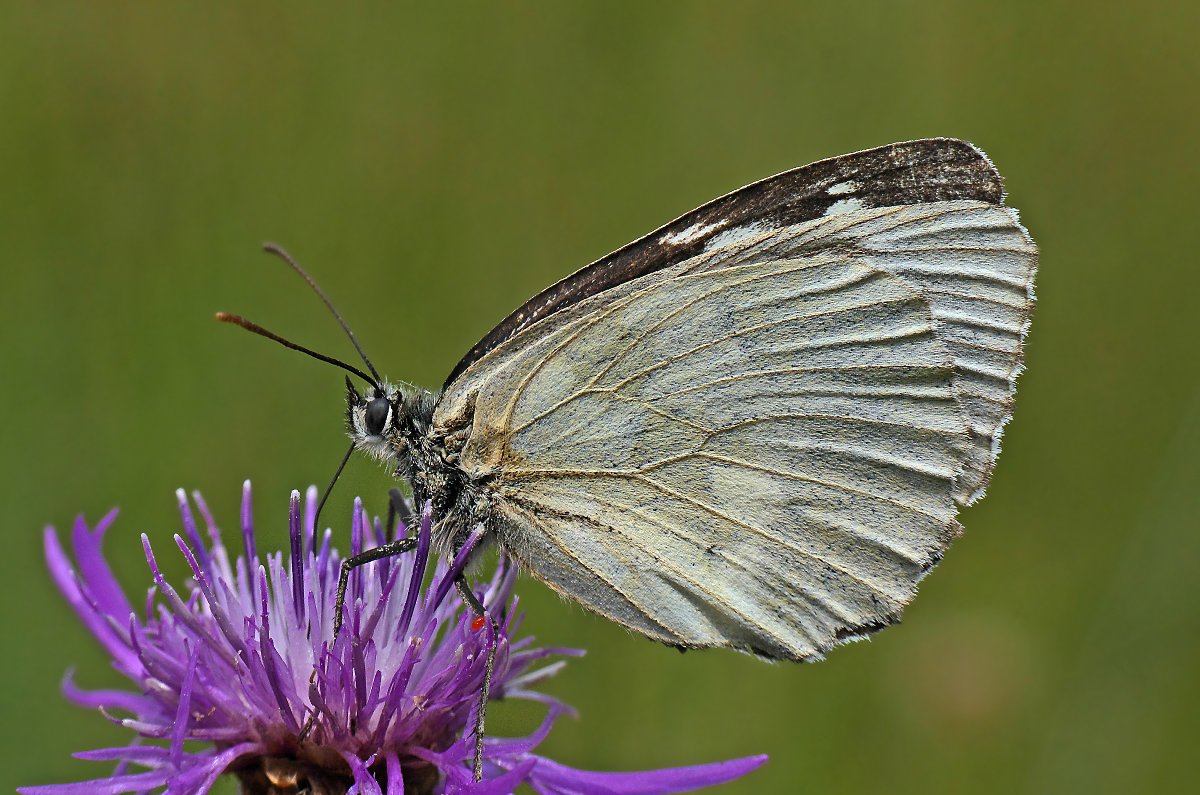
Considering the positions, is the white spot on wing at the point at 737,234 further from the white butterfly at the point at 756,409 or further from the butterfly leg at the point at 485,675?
the butterfly leg at the point at 485,675

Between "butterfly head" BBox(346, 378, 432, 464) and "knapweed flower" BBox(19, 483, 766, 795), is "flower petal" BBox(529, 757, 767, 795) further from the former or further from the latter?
"butterfly head" BBox(346, 378, 432, 464)

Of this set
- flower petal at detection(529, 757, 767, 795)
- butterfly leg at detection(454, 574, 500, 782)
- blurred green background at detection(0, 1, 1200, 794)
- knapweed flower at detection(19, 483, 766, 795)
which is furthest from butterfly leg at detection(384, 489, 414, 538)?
flower petal at detection(529, 757, 767, 795)

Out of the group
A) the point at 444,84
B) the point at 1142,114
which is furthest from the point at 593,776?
the point at 1142,114

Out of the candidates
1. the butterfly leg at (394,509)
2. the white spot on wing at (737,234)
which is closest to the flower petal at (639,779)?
the butterfly leg at (394,509)

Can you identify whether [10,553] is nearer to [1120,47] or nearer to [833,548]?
[833,548]

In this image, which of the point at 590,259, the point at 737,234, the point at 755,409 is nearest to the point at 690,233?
the point at 737,234

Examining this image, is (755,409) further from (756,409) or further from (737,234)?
(737,234)

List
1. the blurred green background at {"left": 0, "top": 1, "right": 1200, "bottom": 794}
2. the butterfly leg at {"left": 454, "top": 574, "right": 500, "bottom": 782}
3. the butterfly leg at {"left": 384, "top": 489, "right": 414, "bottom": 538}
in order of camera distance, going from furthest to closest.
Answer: the blurred green background at {"left": 0, "top": 1, "right": 1200, "bottom": 794}
the butterfly leg at {"left": 384, "top": 489, "right": 414, "bottom": 538}
the butterfly leg at {"left": 454, "top": 574, "right": 500, "bottom": 782}
